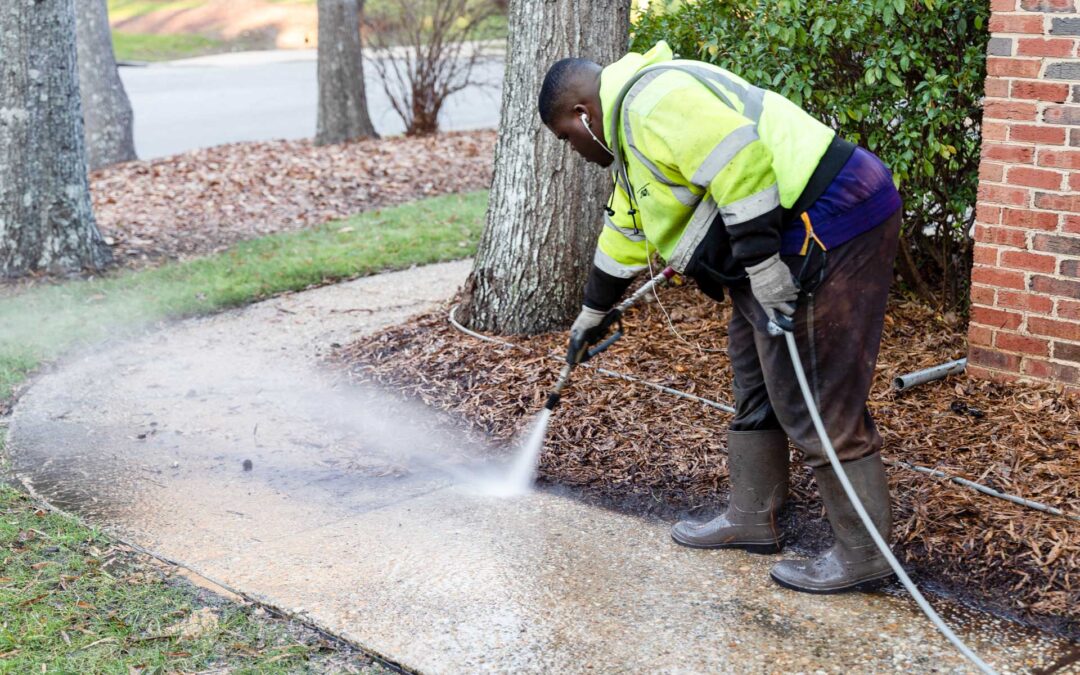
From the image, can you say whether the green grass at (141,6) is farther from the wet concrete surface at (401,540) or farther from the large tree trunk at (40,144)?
the wet concrete surface at (401,540)

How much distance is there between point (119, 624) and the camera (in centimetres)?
342

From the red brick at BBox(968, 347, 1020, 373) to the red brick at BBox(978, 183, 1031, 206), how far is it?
0.60m

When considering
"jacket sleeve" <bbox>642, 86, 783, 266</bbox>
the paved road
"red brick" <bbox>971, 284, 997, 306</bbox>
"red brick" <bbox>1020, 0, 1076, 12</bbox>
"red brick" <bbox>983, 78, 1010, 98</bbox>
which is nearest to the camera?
"jacket sleeve" <bbox>642, 86, 783, 266</bbox>

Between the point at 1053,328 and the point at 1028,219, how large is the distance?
1.39 ft

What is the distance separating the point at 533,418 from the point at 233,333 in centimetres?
240

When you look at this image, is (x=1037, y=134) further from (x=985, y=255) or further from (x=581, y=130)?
(x=581, y=130)

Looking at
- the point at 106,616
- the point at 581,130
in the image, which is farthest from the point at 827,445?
the point at 106,616

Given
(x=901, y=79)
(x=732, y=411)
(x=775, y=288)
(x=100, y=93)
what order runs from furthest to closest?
(x=100, y=93) → (x=901, y=79) → (x=732, y=411) → (x=775, y=288)

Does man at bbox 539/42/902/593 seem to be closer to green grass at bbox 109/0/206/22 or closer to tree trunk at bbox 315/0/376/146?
Answer: tree trunk at bbox 315/0/376/146

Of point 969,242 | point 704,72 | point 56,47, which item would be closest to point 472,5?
point 56,47

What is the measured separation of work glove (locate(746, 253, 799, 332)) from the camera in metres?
3.27

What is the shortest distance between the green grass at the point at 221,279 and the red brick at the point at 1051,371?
450 cm

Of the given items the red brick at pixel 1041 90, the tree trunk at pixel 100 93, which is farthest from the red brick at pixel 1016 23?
the tree trunk at pixel 100 93

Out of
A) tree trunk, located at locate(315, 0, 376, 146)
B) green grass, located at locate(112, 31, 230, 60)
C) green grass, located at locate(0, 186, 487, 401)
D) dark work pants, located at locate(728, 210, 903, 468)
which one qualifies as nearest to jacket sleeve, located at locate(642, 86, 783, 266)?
dark work pants, located at locate(728, 210, 903, 468)
